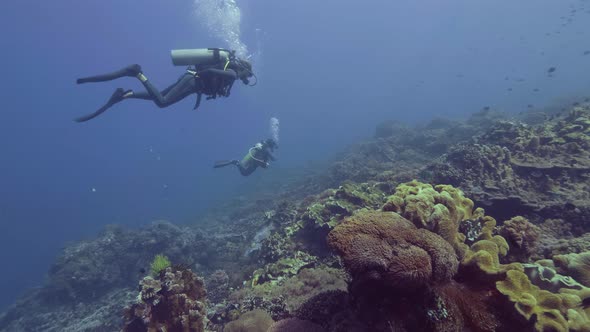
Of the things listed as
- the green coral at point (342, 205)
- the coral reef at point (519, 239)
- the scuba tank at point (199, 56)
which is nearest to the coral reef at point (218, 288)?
the green coral at point (342, 205)

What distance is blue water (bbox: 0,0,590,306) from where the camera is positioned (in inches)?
2872

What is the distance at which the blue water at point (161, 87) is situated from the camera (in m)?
72.9

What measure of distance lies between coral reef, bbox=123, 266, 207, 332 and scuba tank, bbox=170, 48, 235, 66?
21.9 feet

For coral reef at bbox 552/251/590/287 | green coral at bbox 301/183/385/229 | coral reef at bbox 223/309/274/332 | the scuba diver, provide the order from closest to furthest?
coral reef at bbox 552/251/590/287 → coral reef at bbox 223/309/274/332 → green coral at bbox 301/183/385/229 → the scuba diver

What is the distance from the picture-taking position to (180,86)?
9.89 meters

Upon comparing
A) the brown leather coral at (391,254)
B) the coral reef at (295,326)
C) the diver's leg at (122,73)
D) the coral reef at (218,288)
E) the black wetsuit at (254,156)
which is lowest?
the coral reef at (218,288)

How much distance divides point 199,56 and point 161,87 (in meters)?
151

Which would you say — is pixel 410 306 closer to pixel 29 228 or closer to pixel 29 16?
pixel 29 228

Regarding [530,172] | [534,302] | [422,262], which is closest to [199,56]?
[422,262]

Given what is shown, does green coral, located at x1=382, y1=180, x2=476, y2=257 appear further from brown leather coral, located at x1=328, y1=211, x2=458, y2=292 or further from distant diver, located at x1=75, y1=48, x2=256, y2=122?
distant diver, located at x1=75, y1=48, x2=256, y2=122

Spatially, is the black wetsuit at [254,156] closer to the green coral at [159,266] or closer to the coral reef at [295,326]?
the green coral at [159,266]

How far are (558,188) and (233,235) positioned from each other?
14.4 metres

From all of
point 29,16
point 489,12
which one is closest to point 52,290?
point 29,16

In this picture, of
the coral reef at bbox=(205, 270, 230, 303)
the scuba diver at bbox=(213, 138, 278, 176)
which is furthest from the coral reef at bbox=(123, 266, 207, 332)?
the scuba diver at bbox=(213, 138, 278, 176)
